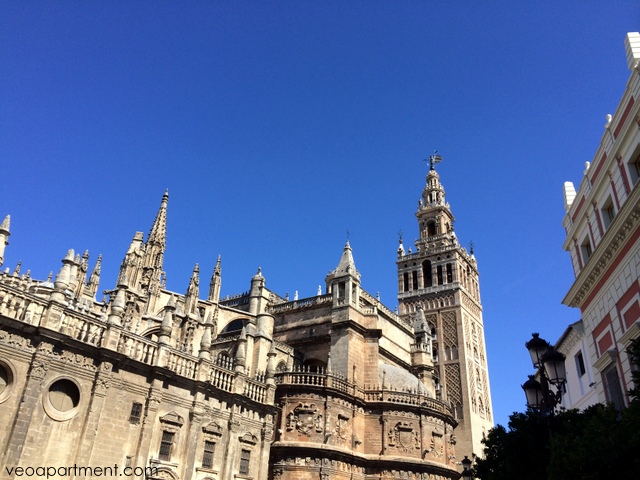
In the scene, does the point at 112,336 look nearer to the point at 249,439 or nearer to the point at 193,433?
the point at 193,433

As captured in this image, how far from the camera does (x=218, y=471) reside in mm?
20984

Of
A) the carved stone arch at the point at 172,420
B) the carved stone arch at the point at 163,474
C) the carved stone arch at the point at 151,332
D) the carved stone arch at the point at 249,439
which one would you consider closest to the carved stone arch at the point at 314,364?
the carved stone arch at the point at 151,332

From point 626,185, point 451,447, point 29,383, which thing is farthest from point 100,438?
point 451,447

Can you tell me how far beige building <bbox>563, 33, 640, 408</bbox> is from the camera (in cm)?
1336

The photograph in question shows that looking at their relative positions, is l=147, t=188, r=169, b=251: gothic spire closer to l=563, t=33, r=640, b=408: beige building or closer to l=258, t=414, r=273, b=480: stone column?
l=258, t=414, r=273, b=480: stone column

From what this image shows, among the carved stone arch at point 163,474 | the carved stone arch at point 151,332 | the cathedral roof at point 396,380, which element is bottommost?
the carved stone arch at point 163,474

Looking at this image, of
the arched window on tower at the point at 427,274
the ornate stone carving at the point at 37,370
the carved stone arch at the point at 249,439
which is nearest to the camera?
the ornate stone carving at the point at 37,370

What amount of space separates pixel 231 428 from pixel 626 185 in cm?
1724

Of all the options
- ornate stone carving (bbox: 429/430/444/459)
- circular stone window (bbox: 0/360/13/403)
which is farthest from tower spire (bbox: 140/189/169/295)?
ornate stone carving (bbox: 429/430/444/459)

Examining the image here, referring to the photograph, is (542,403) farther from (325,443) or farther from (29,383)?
(325,443)

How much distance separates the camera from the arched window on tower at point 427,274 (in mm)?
59594

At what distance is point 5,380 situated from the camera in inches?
606

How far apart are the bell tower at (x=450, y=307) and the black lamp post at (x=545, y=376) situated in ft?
110

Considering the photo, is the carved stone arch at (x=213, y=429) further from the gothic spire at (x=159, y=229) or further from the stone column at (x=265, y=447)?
the gothic spire at (x=159, y=229)
